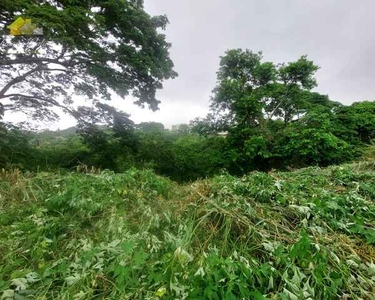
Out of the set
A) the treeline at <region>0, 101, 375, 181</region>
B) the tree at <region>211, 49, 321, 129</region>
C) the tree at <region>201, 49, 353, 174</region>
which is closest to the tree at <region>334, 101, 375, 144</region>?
the treeline at <region>0, 101, 375, 181</region>

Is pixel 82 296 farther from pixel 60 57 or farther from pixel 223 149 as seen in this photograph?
pixel 223 149

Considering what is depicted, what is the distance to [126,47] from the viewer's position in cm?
629

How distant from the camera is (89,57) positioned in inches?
241

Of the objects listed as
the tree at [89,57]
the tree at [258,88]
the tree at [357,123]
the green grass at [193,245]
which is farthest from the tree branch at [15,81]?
the tree at [357,123]

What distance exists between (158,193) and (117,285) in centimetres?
169

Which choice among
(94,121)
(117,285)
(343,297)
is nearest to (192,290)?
(117,285)

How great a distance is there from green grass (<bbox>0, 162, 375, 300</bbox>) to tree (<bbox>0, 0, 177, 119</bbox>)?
14.0ft

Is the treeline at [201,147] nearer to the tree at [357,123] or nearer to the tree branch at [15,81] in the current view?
the tree at [357,123]

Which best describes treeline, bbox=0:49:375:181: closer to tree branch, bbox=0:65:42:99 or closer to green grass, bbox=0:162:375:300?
tree branch, bbox=0:65:42:99

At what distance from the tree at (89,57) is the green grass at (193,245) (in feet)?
14.0

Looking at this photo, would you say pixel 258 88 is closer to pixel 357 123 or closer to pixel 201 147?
pixel 201 147

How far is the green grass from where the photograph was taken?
3.49 feet

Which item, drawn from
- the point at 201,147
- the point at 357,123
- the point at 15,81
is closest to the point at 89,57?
the point at 15,81

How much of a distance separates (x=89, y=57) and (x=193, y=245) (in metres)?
6.26
